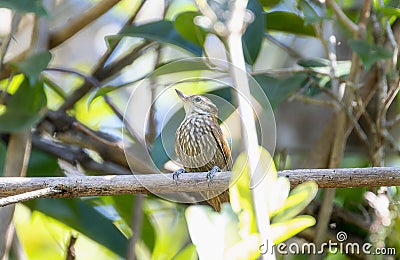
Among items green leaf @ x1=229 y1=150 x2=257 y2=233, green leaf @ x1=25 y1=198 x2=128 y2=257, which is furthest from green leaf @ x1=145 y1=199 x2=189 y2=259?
green leaf @ x1=229 y1=150 x2=257 y2=233

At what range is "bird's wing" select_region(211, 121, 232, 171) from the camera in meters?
2.05

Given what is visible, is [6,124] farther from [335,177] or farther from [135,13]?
[335,177]

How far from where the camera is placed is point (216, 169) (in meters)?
1.81

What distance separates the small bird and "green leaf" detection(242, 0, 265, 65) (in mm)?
439

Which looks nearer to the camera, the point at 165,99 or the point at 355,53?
the point at 165,99

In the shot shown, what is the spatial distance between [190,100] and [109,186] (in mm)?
631

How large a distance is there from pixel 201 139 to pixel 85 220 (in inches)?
26.0

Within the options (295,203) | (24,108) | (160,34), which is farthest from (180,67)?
(295,203)

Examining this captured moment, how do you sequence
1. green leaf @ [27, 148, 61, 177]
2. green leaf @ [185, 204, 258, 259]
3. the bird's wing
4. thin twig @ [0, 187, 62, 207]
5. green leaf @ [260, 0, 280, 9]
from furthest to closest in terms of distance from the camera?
green leaf @ [260, 0, 280, 9] < green leaf @ [27, 148, 61, 177] < the bird's wing < thin twig @ [0, 187, 62, 207] < green leaf @ [185, 204, 258, 259]

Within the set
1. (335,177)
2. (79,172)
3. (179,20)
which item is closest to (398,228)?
(335,177)

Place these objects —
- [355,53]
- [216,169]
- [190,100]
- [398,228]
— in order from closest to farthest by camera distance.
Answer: [216,169] < [398,228] < [190,100] < [355,53]

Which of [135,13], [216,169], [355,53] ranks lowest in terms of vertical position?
[216,169]

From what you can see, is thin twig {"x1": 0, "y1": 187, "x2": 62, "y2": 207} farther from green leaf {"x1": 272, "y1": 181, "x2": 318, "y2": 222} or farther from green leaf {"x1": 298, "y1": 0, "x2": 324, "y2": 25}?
green leaf {"x1": 298, "y1": 0, "x2": 324, "y2": 25}

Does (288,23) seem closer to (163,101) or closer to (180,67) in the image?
(180,67)
